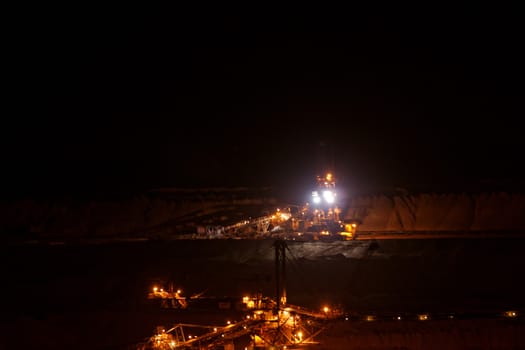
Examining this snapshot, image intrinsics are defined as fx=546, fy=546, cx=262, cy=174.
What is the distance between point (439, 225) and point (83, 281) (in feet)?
63.3

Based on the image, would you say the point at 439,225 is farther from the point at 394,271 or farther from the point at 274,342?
the point at 274,342

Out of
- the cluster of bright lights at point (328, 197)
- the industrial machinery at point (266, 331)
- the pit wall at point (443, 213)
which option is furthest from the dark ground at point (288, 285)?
the pit wall at point (443, 213)

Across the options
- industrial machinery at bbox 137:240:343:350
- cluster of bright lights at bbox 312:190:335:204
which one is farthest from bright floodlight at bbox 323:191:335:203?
industrial machinery at bbox 137:240:343:350

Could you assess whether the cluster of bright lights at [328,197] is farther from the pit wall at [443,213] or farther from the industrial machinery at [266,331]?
the industrial machinery at [266,331]

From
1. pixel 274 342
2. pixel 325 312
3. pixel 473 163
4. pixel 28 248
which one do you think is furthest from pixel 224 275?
pixel 473 163

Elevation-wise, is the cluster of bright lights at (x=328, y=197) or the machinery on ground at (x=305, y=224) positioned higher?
the cluster of bright lights at (x=328, y=197)

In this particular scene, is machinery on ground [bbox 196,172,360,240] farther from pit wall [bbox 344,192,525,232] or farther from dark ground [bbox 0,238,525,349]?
pit wall [bbox 344,192,525,232]

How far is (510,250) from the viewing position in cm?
2338

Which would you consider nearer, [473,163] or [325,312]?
[325,312]

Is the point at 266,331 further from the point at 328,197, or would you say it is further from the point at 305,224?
the point at 328,197

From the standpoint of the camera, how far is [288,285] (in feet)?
68.2

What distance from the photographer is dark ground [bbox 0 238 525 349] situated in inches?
613

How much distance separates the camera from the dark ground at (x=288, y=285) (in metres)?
15.6

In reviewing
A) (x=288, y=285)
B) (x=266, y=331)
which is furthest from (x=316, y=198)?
(x=266, y=331)
